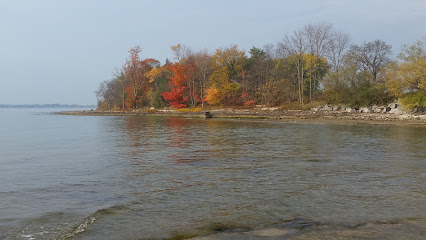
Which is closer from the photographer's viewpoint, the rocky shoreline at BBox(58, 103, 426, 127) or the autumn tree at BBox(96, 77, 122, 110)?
the rocky shoreline at BBox(58, 103, 426, 127)

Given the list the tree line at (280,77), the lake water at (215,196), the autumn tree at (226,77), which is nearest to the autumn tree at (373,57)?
the tree line at (280,77)

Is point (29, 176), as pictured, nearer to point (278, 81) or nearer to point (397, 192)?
point (397, 192)

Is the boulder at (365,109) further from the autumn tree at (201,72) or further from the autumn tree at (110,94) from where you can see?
the autumn tree at (110,94)

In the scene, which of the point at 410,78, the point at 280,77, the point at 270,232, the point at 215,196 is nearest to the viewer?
the point at 270,232

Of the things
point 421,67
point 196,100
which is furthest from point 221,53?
point 421,67

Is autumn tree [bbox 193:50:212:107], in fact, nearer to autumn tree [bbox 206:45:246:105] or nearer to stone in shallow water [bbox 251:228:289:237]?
autumn tree [bbox 206:45:246:105]

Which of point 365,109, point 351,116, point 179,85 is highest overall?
point 179,85

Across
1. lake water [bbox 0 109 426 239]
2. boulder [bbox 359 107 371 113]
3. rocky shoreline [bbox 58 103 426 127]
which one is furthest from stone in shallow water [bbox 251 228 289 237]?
boulder [bbox 359 107 371 113]

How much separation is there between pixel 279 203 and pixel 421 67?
3813 cm

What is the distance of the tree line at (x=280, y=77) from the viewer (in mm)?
40062

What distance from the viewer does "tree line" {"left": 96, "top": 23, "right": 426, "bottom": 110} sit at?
131ft

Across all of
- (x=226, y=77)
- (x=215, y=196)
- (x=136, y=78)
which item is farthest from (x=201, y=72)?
(x=215, y=196)

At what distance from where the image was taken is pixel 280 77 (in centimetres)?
6319

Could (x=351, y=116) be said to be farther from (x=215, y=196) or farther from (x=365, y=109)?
(x=215, y=196)
